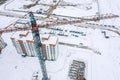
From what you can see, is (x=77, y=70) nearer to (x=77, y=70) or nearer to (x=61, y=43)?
(x=77, y=70)

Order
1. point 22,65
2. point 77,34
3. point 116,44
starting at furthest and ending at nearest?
point 77,34
point 116,44
point 22,65

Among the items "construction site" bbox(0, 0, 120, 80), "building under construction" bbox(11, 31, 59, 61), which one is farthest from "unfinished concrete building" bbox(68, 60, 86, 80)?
"building under construction" bbox(11, 31, 59, 61)

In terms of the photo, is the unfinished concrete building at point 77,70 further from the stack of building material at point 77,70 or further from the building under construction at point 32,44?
the building under construction at point 32,44

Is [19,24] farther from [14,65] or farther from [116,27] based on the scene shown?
[116,27]

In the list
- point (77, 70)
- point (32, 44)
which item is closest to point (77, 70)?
point (77, 70)

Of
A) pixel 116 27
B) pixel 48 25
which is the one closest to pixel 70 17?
pixel 48 25

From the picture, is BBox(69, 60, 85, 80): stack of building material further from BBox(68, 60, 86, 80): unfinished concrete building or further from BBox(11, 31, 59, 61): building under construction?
BBox(11, 31, 59, 61): building under construction

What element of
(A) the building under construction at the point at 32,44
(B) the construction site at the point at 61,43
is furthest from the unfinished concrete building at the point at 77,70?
(A) the building under construction at the point at 32,44
